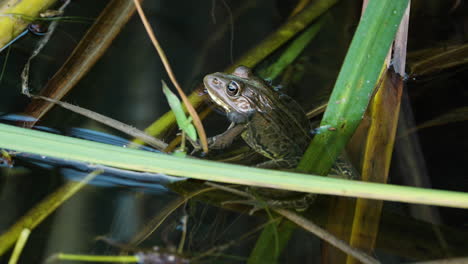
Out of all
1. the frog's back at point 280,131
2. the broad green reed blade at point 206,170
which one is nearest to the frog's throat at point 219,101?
the frog's back at point 280,131

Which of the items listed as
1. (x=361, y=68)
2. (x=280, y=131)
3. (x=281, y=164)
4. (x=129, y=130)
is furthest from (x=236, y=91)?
(x=361, y=68)

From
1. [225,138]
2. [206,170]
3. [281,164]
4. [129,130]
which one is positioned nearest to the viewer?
[206,170]

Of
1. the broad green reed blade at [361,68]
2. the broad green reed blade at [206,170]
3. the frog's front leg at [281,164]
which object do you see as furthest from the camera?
the frog's front leg at [281,164]

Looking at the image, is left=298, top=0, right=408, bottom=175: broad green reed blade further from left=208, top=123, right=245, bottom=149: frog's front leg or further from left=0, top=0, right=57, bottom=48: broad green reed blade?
left=0, top=0, right=57, bottom=48: broad green reed blade

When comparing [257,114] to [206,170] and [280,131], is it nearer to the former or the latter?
[280,131]

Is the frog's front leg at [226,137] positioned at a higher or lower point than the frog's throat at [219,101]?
lower

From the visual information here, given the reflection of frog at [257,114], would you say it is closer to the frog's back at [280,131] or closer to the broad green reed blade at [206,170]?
the frog's back at [280,131]

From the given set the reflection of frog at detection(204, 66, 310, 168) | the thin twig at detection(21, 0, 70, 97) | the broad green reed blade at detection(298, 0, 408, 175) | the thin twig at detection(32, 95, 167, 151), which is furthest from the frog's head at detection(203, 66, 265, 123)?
the thin twig at detection(21, 0, 70, 97)
